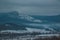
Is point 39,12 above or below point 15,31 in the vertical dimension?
above

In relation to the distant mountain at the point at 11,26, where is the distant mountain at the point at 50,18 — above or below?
above

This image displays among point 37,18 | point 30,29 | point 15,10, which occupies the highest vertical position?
point 15,10

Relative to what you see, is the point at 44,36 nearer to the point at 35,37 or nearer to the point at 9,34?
the point at 35,37

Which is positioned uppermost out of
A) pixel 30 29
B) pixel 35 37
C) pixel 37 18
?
pixel 37 18

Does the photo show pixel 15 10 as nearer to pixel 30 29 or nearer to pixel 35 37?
pixel 30 29

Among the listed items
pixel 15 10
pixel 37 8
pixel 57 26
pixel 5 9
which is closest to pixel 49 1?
pixel 37 8

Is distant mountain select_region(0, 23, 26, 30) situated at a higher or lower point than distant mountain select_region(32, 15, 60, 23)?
lower

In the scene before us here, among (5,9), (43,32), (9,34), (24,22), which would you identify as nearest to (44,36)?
(43,32)

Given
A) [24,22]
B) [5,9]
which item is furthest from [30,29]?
[5,9]

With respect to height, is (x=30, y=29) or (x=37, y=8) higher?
(x=37, y=8)
